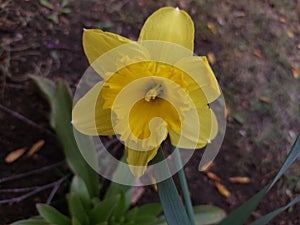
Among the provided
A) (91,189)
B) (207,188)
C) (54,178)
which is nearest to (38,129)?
(54,178)

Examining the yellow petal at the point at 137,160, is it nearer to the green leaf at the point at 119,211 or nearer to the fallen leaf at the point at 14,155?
the green leaf at the point at 119,211

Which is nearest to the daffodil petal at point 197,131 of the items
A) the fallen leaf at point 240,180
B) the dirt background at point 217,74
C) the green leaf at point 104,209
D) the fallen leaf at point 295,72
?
the green leaf at point 104,209

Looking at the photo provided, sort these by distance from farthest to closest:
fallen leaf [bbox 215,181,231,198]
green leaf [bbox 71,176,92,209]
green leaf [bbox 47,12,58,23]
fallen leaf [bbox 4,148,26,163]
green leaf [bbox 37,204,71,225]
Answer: green leaf [bbox 47,12,58,23], fallen leaf [bbox 215,181,231,198], fallen leaf [bbox 4,148,26,163], green leaf [bbox 71,176,92,209], green leaf [bbox 37,204,71,225]

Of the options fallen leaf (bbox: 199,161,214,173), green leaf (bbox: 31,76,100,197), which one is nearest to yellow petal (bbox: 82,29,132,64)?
green leaf (bbox: 31,76,100,197)

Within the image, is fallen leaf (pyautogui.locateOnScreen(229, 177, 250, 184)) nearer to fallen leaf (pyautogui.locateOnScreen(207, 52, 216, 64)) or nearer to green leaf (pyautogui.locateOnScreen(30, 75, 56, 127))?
fallen leaf (pyautogui.locateOnScreen(207, 52, 216, 64))

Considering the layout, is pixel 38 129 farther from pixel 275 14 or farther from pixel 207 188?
pixel 275 14

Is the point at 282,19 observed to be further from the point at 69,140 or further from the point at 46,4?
the point at 69,140

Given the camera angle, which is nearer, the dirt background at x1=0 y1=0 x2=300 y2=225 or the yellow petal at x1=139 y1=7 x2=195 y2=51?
the yellow petal at x1=139 y1=7 x2=195 y2=51
